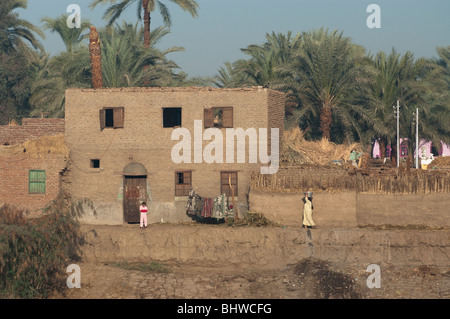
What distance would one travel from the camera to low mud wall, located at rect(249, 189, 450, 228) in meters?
31.3

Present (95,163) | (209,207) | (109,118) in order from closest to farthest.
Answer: (209,207)
(95,163)
(109,118)

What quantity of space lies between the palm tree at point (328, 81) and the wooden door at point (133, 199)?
9.14 m

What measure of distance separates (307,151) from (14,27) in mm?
27264

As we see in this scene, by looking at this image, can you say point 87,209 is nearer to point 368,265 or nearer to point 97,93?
point 97,93

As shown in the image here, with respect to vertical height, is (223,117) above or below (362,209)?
above

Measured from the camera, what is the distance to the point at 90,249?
31.1 metres

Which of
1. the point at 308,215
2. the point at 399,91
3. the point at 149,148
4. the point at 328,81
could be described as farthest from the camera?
the point at 399,91

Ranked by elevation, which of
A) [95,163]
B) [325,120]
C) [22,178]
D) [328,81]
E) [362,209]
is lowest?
[362,209]

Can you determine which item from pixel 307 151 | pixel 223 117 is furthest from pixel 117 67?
pixel 307 151

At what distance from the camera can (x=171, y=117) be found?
1425 inches

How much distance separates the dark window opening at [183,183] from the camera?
33656 millimetres

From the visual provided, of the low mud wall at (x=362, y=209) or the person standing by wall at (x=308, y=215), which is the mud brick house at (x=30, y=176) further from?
the person standing by wall at (x=308, y=215)

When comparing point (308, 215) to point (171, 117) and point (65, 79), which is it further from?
point (65, 79)

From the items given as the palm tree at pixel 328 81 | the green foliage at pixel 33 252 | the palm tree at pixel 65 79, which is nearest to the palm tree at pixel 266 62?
the palm tree at pixel 328 81
